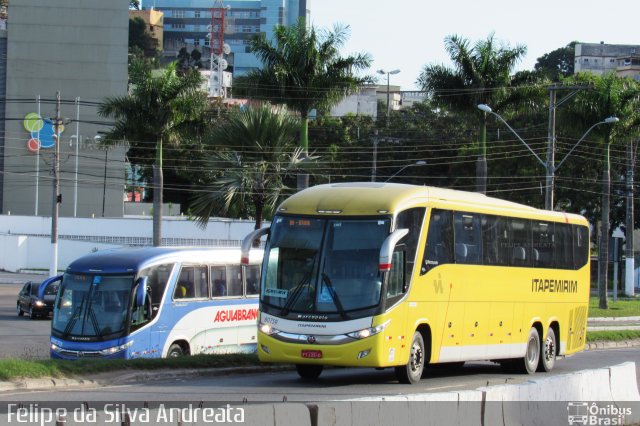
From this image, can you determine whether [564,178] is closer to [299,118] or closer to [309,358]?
[299,118]

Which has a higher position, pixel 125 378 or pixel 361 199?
pixel 361 199

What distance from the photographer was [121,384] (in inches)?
668

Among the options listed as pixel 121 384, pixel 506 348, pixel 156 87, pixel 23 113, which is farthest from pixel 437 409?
pixel 23 113

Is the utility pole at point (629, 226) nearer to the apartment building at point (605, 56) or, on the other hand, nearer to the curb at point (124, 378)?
the curb at point (124, 378)

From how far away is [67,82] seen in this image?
8394 centimetres

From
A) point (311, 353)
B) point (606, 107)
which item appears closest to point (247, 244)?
point (311, 353)

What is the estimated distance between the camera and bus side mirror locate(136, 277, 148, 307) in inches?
842

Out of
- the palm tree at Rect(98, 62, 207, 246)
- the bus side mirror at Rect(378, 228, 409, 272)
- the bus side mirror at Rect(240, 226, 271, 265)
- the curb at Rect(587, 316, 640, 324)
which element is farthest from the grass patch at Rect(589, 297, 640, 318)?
the bus side mirror at Rect(378, 228, 409, 272)

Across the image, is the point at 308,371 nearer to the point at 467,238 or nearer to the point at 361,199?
the point at 361,199

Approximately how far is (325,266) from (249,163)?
16.1 m

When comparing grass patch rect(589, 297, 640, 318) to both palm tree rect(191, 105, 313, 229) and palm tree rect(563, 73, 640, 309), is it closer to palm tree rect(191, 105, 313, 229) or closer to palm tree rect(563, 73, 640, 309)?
palm tree rect(563, 73, 640, 309)

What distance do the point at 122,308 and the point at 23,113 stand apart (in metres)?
63.7

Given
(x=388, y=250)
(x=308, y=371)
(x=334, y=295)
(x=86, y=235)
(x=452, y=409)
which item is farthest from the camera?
(x=86, y=235)

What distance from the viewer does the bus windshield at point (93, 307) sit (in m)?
21.1
